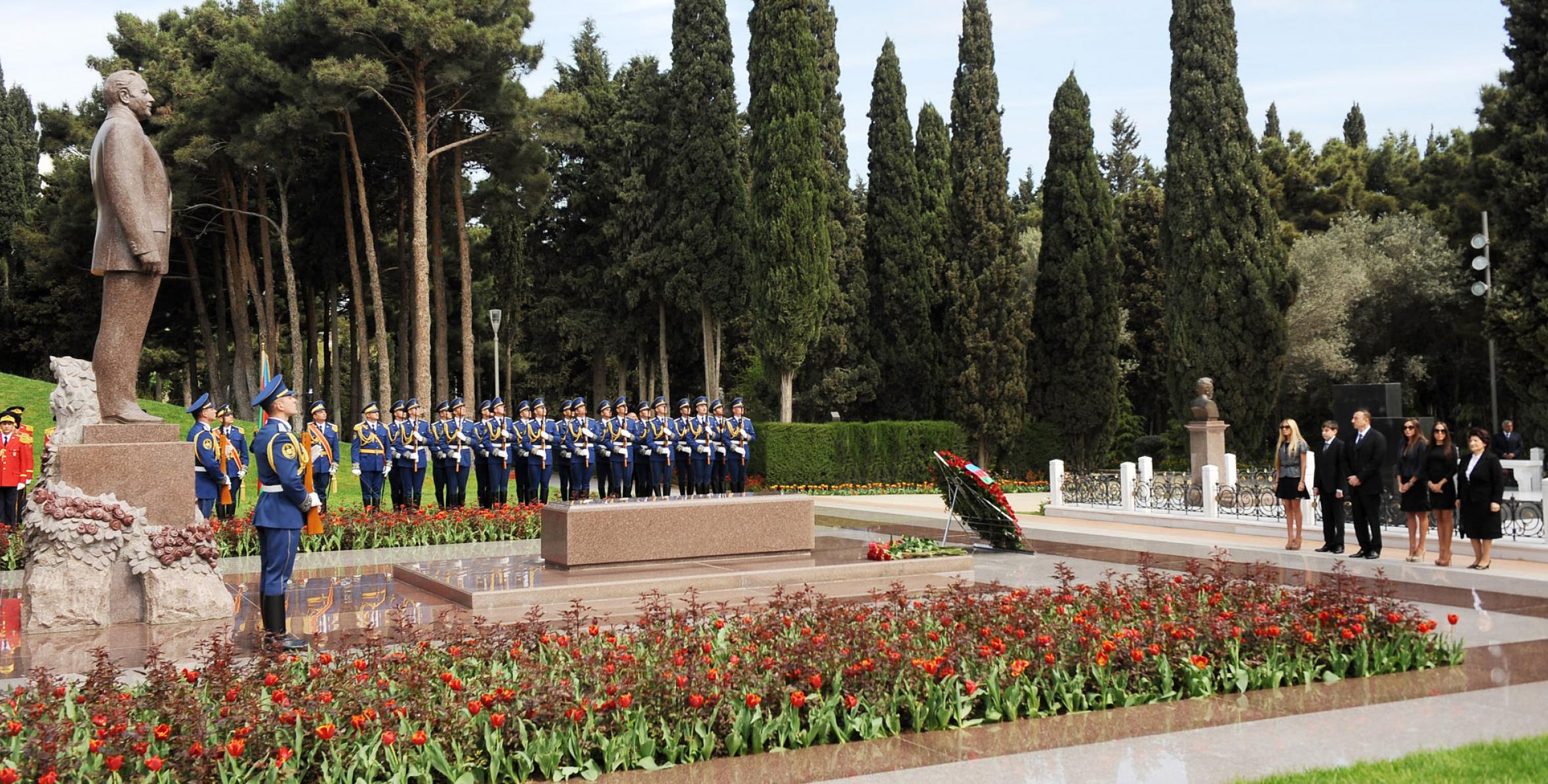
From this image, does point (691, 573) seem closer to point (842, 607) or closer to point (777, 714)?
point (842, 607)

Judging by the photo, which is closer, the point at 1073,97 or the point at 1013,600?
the point at 1013,600

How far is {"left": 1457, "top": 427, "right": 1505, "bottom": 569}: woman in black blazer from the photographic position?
10.3m

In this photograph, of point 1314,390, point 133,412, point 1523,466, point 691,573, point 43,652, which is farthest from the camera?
point 1314,390

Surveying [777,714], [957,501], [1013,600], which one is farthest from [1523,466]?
[777,714]

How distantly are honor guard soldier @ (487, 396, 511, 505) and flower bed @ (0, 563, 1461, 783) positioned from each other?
1061 cm

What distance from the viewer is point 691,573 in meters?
9.59

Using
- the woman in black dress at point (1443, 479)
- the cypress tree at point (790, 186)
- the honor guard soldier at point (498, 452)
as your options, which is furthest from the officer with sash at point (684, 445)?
the woman in black dress at point (1443, 479)

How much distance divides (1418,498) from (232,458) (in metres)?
13.5

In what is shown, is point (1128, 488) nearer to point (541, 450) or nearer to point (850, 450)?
point (541, 450)

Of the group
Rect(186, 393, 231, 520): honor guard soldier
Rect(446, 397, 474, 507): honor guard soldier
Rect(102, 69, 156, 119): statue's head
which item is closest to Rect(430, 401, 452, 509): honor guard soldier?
Rect(446, 397, 474, 507): honor guard soldier

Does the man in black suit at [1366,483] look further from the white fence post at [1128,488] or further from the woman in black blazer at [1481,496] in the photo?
the white fence post at [1128,488]

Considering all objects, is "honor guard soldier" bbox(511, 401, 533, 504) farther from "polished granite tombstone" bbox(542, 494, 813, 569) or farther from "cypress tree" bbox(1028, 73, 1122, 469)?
"cypress tree" bbox(1028, 73, 1122, 469)

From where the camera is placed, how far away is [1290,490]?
12.5 meters

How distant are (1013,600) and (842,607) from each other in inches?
43.7
